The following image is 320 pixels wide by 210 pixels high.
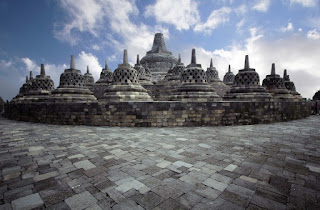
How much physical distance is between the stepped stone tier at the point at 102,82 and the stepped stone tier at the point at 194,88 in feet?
30.5

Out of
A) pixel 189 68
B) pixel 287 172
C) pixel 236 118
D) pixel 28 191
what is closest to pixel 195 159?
pixel 287 172

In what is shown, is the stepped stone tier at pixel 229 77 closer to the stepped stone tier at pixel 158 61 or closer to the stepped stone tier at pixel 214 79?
the stepped stone tier at pixel 214 79

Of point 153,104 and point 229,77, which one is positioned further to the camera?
point 229,77

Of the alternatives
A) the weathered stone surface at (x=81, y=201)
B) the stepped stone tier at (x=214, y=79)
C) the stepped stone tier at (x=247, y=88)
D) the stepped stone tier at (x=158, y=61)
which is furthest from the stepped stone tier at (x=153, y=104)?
the stepped stone tier at (x=158, y=61)

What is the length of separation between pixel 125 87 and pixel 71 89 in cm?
379

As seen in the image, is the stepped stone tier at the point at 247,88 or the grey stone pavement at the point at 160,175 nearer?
the grey stone pavement at the point at 160,175

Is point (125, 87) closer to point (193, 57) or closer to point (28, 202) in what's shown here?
point (193, 57)

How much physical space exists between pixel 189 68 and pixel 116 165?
28.2 feet

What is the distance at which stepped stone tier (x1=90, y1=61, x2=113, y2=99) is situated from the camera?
16.5 meters

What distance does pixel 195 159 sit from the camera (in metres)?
3.49

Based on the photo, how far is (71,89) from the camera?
1048 centimetres

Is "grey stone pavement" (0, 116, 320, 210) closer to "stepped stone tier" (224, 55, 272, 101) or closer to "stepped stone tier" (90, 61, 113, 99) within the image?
"stepped stone tier" (224, 55, 272, 101)

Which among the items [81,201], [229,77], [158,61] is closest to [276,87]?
[229,77]

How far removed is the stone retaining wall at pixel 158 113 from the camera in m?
7.47
